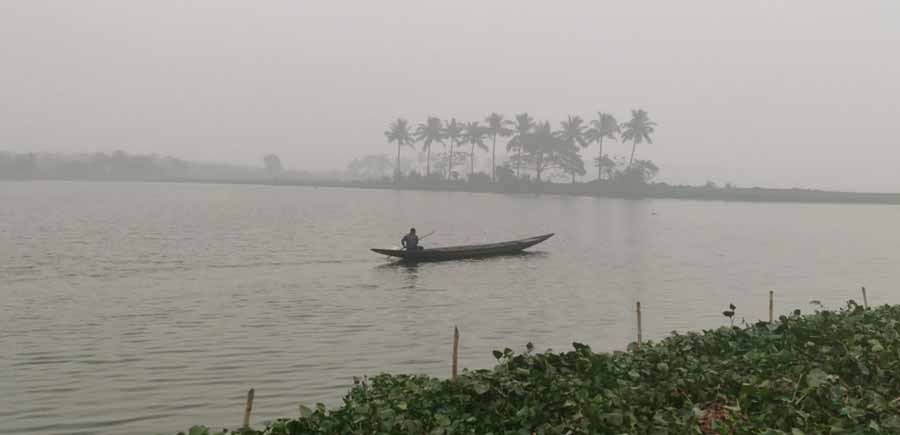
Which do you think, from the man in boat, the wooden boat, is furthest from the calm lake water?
the man in boat

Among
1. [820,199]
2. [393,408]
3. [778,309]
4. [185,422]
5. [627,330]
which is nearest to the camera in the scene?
[393,408]

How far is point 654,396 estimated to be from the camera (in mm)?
10180

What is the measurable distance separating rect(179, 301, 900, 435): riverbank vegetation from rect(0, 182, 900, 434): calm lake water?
5146 millimetres

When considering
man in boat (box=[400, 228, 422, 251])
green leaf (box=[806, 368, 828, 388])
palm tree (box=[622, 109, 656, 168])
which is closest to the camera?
green leaf (box=[806, 368, 828, 388])

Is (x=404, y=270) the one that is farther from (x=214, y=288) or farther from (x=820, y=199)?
(x=820, y=199)

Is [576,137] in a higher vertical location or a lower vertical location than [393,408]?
higher

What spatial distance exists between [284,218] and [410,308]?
5533 centimetres

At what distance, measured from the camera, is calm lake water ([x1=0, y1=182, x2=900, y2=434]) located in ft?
51.5

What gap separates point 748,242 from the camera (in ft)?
192

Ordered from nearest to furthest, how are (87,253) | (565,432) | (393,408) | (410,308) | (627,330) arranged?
(565,432) < (393,408) < (627,330) < (410,308) < (87,253)

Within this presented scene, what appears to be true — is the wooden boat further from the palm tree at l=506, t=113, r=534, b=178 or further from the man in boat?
the palm tree at l=506, t=113, r=534, b=178

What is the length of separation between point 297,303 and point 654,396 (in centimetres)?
1897

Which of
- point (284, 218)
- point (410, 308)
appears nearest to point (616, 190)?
point (284, 218)

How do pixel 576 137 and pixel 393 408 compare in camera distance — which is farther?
pixel 576 137
